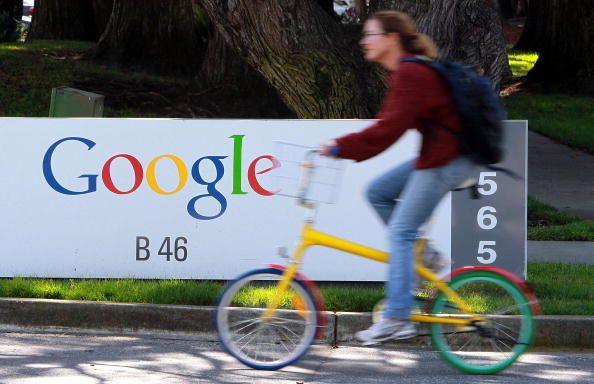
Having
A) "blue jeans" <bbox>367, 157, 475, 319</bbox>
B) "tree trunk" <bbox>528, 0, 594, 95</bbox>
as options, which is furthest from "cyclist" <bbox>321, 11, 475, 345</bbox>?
"tree trunk" <bbox>528, 0, 594, 95</bbox>

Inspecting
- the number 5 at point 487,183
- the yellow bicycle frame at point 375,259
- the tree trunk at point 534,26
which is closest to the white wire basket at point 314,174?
the yellow bicycle frame at point 375,259

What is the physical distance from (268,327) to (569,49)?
16364 millimetres

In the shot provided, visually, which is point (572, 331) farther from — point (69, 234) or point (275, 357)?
point (69, 234)

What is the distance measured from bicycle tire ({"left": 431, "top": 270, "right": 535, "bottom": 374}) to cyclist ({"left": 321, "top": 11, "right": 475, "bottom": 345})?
276 mm

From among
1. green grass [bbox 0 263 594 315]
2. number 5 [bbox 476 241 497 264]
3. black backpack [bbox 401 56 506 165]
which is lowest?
green grass [bbox 0 263 594 315]

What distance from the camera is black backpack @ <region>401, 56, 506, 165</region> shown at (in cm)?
522

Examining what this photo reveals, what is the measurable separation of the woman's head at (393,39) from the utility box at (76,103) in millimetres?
5226

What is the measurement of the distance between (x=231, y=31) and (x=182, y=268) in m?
3.02

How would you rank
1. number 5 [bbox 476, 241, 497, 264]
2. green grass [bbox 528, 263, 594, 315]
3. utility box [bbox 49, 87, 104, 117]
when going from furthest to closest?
utility box [bbox 49, 87, 104, 117] → number 5 [bbox 476, 241, 497, 264] → green grass [bbox 528, 263, 594, 315]

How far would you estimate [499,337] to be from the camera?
5.72 metres

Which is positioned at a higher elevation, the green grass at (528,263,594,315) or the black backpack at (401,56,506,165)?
the black backpack at (401,56,506,165)

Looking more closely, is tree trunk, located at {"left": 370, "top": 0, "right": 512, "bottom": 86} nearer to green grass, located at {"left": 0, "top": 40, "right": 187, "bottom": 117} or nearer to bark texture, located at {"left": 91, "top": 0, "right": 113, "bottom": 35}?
green grass, located at {"left": 0, "top": 40, "right": 187, "bottom": 117}

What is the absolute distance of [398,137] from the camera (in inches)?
207

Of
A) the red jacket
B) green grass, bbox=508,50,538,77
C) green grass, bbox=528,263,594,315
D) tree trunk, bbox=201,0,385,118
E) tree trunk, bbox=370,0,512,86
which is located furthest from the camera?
green grass, bbox=508,50,538,77
